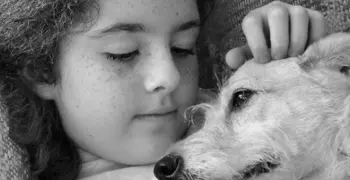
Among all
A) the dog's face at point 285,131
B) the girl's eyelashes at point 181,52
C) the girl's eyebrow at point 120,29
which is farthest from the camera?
the girl's eyelashes at point 181,52

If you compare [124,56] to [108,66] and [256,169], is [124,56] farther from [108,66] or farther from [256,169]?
[256,169]

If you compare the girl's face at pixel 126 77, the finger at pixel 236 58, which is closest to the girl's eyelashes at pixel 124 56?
the girl's face at pixel 126 77

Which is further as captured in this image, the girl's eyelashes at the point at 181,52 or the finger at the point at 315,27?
the girl's eyelashes at the point at 181,52

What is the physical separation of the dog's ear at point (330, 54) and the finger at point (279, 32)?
0.21ft

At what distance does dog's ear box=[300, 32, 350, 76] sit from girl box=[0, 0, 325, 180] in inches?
1.7

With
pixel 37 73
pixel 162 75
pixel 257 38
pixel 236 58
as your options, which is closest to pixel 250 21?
pixel 257 38

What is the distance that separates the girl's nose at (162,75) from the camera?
1.51m

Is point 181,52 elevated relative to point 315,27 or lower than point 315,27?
lower

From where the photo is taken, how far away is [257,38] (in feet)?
4.72

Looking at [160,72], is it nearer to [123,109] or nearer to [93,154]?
[123,109]

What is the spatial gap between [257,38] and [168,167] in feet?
1.55

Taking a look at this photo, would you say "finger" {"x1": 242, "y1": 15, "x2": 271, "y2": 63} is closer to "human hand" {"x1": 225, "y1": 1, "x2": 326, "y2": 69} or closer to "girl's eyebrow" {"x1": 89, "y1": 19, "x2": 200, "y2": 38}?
"human hand" {"x1": 225, "y1": 1, "x2": 326, "y2": 69}

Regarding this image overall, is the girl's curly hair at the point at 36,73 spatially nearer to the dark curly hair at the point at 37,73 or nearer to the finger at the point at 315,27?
the dark curly hair at the point at 37,73

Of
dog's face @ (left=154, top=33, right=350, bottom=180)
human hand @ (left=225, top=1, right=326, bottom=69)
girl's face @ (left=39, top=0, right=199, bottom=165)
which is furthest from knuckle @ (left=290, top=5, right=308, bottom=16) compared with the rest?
girl's face @ (left=39, top=0, right=199, bottom=165)
